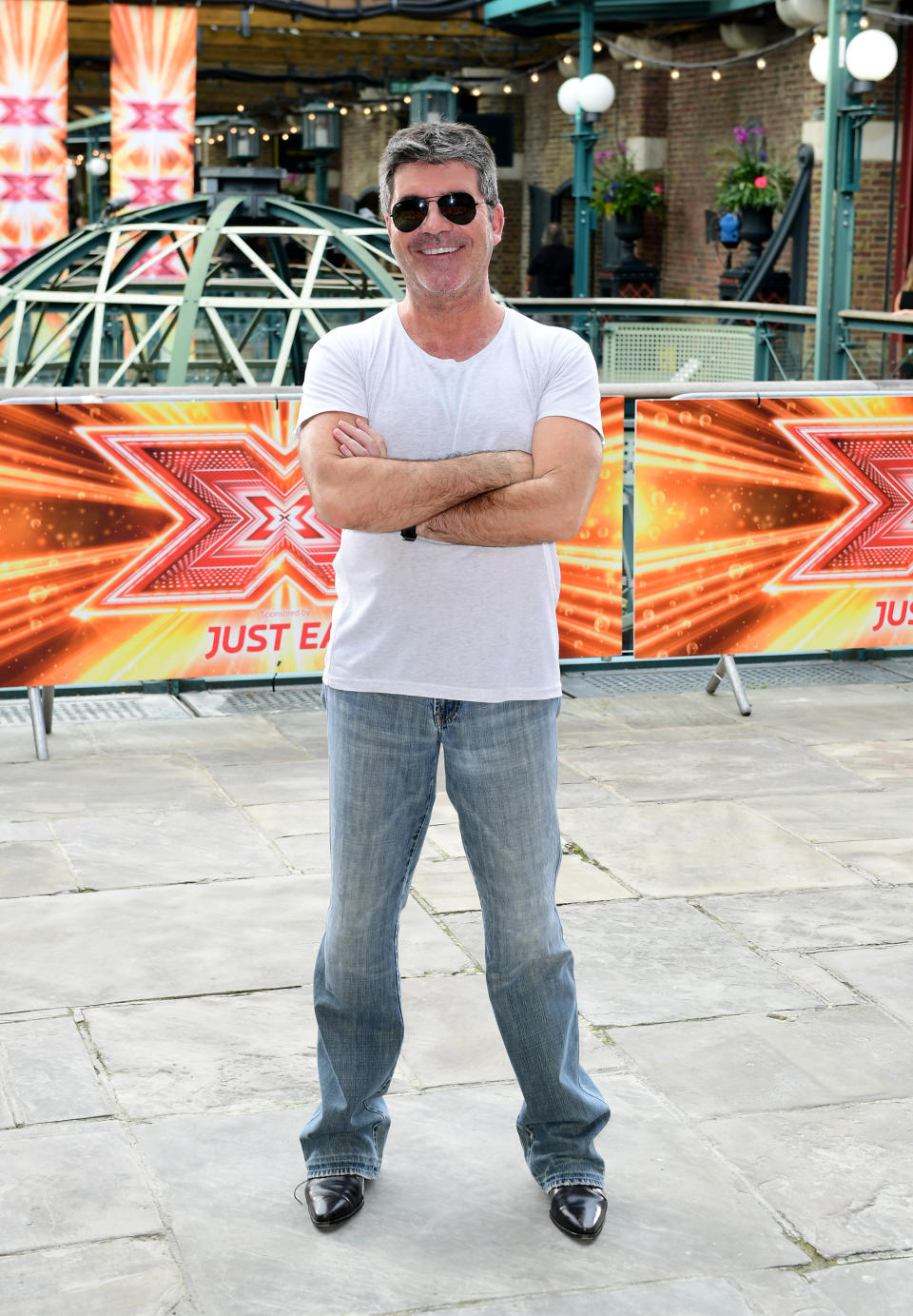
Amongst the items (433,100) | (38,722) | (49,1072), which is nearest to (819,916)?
(49,1072)

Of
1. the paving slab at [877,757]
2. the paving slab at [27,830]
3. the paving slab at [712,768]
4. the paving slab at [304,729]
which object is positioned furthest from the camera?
the paving slab at [304,729]

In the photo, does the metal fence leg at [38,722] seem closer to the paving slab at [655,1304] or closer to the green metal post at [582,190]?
the paving slab at [655,1304]

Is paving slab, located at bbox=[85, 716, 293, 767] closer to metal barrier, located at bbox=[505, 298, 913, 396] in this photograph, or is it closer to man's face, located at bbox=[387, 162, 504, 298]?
man's face, located at bbox=[387, 162, 504, 298]

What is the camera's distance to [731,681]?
25.9ft

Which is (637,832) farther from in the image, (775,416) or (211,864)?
(775,416)

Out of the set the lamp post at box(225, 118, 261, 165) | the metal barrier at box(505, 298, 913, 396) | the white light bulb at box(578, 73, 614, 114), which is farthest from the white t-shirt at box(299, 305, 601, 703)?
the white light bulb at box(578, 73, 614, 114)

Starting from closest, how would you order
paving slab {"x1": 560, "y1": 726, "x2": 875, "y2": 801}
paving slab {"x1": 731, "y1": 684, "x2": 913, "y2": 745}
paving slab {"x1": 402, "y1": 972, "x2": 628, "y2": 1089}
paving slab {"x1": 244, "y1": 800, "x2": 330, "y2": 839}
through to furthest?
paving slab {"x1": 402, "y1": 972, "x2": 628, "y2": 1089}, paving slab {"x1": 244, "y1": 800, "x2": 330, "y2": 839}, paving slab {"x1": 560, "y1": 726, "x2": 875, "y2": 801}, paving slab {"x1": 731, "y1": 684, "x2": 913, "y2": 745}

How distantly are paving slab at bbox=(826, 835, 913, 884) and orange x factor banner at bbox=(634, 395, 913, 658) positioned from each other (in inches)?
75.7

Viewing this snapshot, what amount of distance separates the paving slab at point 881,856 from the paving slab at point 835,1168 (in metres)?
1.72

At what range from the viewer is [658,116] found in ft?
88.7

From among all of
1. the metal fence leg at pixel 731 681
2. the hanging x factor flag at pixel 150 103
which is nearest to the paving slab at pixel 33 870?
the metal fence leg at pixel 731 681

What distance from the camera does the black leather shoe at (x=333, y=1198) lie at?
137 inches

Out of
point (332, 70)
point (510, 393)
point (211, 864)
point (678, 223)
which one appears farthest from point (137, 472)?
point (332, 70)

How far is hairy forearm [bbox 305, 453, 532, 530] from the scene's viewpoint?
128 inches
